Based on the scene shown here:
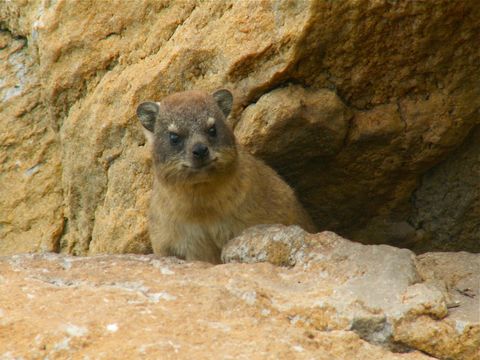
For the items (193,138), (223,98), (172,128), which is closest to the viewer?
(193,138)

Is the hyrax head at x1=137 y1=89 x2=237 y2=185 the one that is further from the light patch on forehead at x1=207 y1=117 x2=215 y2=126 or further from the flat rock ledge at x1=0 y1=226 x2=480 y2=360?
the flat rock ledge at x1=0 y1=226 x2=480 y2=360

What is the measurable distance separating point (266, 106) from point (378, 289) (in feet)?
7.51

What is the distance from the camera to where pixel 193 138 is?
20.7 ft

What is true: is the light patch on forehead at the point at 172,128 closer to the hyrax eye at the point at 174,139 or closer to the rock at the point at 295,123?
the hyrax eye at the point at 174,139

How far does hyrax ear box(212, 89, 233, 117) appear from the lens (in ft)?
21.3

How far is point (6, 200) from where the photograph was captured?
778 cm

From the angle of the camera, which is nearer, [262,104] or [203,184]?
[203,184]

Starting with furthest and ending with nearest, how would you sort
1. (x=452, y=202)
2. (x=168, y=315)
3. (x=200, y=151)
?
(x=452, y=202) < (x=200, y=151) < (x=168, y=315)

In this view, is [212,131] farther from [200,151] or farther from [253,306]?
[253,306]

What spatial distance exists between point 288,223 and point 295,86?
1.07m

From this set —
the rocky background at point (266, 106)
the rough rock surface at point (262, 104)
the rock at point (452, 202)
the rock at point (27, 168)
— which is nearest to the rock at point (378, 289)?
the rocky background at point (266, 106)

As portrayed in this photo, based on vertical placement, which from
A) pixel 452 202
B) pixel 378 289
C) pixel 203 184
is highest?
pixel 452 202

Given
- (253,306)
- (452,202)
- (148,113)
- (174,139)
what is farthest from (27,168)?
(253,306)

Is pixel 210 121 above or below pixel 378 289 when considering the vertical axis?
above
